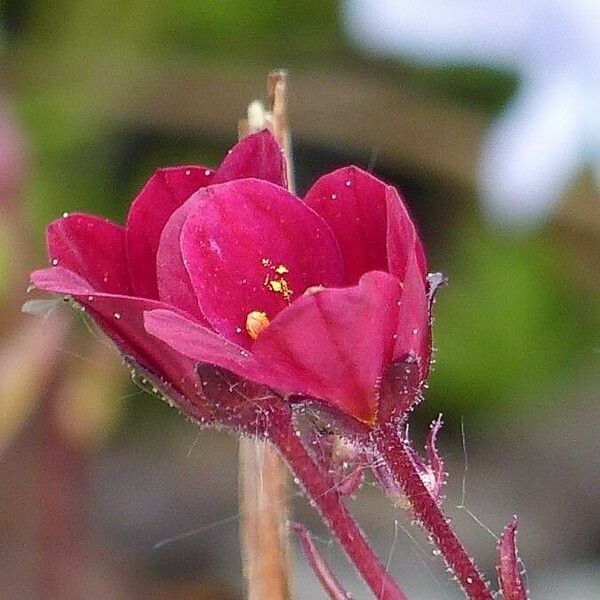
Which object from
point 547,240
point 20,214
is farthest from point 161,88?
point 547,240

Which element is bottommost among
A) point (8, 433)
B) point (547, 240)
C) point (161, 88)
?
point (8, 433)

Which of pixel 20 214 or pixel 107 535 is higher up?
pixel 20 214

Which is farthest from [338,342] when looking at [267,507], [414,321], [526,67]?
[526,67]

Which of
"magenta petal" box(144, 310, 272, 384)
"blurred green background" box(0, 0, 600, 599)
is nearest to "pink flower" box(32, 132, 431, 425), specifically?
"magenta petal" box(144, 310, 272, 384)

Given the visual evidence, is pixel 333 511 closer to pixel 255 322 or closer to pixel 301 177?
pixel 255 322

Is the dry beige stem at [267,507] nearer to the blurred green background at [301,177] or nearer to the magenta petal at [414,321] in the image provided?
the magenta petal at [414,321]

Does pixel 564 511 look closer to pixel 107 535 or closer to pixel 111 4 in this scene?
pixel 107 535

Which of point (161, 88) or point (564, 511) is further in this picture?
point (161, 88)

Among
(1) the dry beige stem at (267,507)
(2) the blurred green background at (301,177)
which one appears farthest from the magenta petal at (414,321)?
(2) the blurred green background at (301,177)
